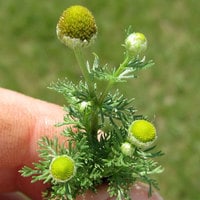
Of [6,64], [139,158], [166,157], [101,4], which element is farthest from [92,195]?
[101,4]

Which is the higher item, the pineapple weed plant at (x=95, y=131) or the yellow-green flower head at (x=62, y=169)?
the pineapple weed plant at (x=95, y=131)

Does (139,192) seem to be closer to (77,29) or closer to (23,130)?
(23,130)

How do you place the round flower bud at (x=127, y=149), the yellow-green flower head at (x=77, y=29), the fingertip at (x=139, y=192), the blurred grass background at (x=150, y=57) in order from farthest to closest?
the blurred grass background at (x=150, y=57), the fingertip at (x=139, y=192), the round flower bud at (x=127, y=149), the yellow-green flower head at (x=77, y=29)

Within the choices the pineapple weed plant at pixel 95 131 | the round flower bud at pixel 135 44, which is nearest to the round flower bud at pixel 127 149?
the pineapple weed plant at pixel 95 131

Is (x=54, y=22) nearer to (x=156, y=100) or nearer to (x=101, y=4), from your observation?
(x=101, y=4)

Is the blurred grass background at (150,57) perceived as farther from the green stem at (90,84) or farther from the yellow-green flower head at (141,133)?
the yellow-green flower head at (141,133)

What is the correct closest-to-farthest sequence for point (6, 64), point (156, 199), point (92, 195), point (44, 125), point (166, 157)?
point (92, 195) → point (156, 199) → point (44, 125) → point (166, 157) → point (6, 64)

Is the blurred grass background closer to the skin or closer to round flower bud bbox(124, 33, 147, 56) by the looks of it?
the skin

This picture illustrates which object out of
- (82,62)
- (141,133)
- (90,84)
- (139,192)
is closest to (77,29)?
(82,62)
